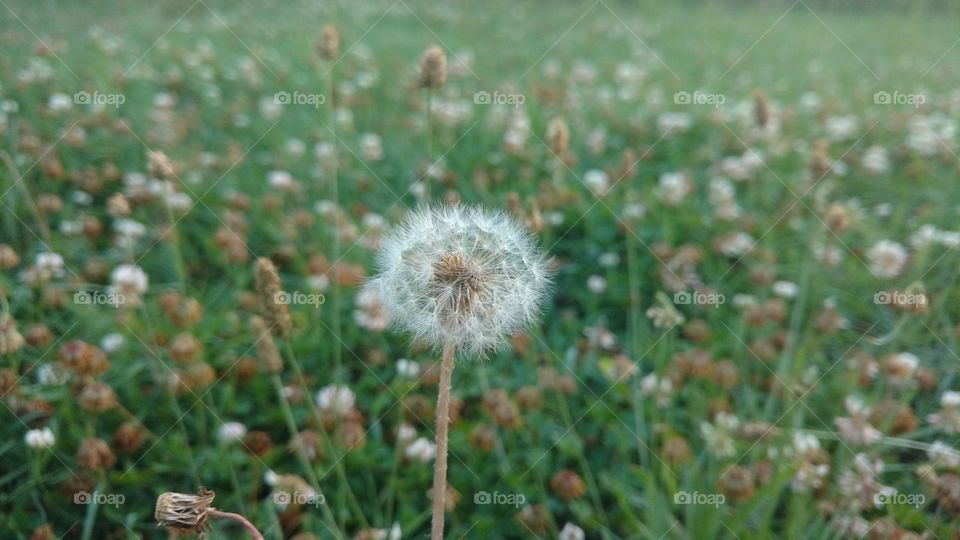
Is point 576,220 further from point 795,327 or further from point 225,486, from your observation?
point 225,486

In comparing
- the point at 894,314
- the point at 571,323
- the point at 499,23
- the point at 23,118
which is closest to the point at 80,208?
the point at 23,118
